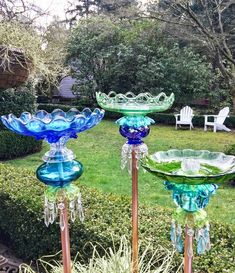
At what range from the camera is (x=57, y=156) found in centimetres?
122

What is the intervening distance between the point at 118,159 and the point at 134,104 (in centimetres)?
451

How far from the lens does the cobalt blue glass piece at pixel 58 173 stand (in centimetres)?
119

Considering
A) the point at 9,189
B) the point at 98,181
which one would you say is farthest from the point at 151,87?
the point at 9,189

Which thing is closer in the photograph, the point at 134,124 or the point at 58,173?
the point at 58,173

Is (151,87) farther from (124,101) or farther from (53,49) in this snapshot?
(124,101)

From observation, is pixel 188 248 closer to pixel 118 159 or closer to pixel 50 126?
pixel 50 126

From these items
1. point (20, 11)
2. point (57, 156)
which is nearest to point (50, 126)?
point (57, 156)

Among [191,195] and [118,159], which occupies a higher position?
[191,195]

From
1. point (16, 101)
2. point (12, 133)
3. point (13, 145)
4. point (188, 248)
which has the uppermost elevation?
point (188, 248)

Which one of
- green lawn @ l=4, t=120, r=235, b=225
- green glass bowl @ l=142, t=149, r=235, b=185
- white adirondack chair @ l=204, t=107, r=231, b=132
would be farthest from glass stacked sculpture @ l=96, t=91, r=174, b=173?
white adirondack chair @ l=204, t=107, r=231, b=132

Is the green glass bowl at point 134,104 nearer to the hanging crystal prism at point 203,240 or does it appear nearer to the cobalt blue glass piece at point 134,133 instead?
the cobalt blue glass piece at point 134,133

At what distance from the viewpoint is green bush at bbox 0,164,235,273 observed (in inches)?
75.6

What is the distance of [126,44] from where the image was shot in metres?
11.1

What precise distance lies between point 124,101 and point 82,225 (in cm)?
92
